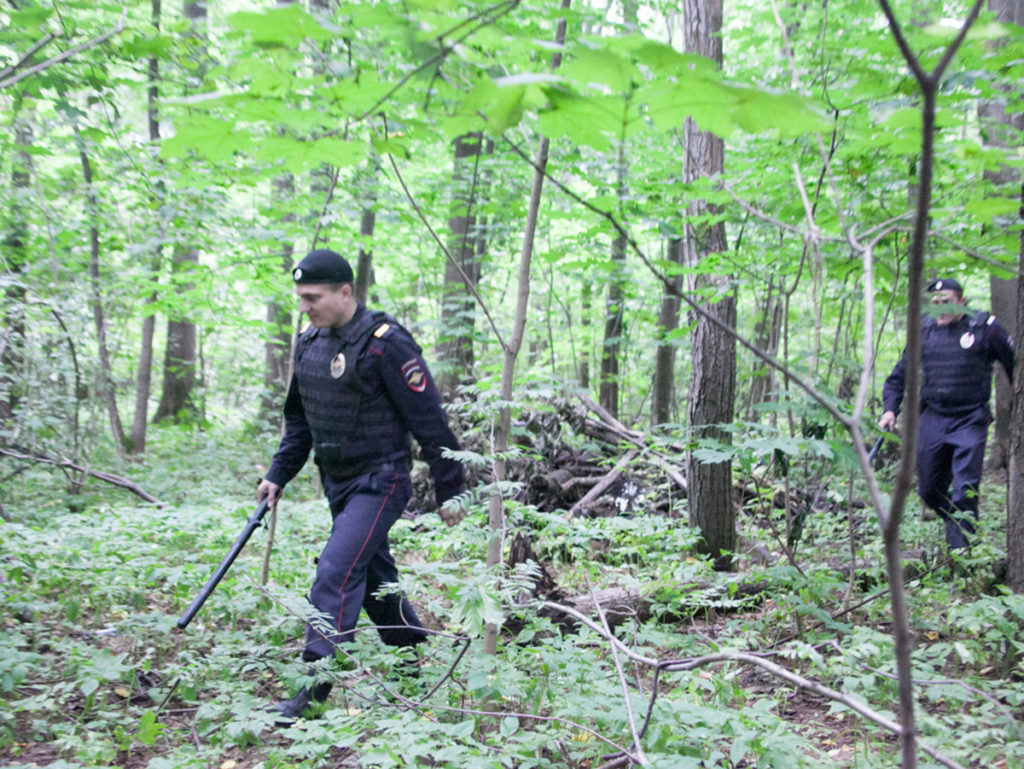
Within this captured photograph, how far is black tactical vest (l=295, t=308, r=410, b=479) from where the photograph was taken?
3.35m

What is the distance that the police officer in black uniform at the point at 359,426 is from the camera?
3.18 metres

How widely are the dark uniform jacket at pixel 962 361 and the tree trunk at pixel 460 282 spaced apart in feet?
13.6

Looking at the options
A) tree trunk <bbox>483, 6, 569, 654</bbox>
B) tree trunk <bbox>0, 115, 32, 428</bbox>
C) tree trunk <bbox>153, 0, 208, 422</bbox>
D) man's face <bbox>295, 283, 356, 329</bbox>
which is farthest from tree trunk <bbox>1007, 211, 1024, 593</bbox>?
tree trunk <bbox>153, 0, 208, 422</bbox>

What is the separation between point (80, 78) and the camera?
3.52m

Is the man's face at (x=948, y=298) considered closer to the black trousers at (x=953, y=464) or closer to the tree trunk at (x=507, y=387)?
the black trousers at (x=953, y=464)

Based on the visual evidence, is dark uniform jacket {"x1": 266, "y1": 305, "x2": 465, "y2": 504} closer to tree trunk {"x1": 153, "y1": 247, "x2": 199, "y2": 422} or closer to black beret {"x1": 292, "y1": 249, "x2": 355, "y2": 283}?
black beret {"x1": 292, "y1": 249, "x2": 355, "y2": 283}

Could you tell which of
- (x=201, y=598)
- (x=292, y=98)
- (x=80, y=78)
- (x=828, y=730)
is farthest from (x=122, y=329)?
(x=828, y=730)

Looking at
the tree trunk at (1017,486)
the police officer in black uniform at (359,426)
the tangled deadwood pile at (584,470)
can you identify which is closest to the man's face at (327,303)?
the police officer in black uniform at (359,426)

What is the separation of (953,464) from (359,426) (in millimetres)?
4321

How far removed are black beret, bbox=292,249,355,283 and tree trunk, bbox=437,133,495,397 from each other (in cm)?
373

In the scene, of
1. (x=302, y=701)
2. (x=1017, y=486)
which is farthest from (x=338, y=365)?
(x=1017, y=486)

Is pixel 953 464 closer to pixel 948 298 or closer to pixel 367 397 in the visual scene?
pixel 948 298

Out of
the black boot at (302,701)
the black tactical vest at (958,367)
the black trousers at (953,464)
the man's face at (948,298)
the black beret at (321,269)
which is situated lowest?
the black boot at (302,701)

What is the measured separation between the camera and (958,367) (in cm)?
503
